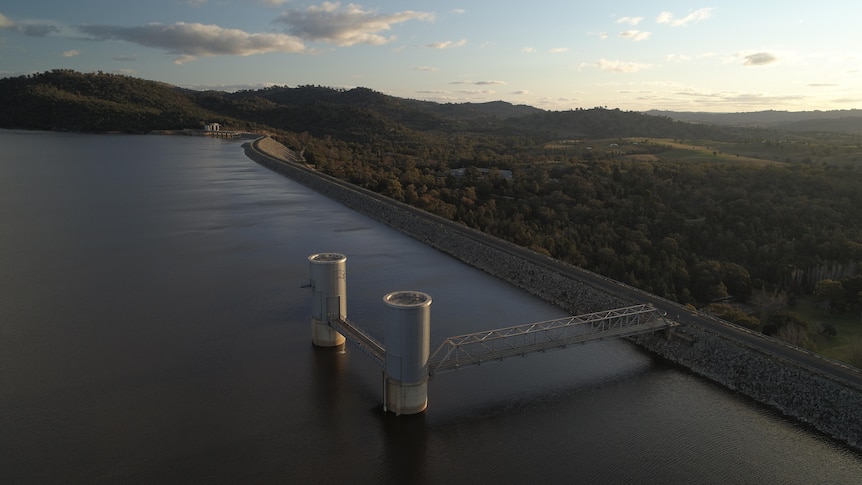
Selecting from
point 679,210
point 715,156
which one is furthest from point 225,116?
point 679,210

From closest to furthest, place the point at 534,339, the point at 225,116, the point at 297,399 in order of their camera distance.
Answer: the point at 297,399 < the point at 534,339 < the point at 225,116

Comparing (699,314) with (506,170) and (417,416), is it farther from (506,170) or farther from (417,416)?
(506,170)

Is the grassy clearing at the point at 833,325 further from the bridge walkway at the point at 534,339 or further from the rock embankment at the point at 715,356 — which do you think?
the bridge walkway at the point at 534,339

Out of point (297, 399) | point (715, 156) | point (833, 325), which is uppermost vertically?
point (715, 156)

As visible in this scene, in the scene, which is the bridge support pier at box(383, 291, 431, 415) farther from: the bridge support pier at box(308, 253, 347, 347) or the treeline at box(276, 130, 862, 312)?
the treeline at box(276, 130, 862, 312)

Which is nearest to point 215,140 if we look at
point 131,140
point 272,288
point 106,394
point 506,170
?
point 131,140

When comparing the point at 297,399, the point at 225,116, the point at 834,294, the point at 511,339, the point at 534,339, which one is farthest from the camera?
the point at 225,116

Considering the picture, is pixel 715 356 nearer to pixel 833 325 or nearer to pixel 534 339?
pixel 534 339
